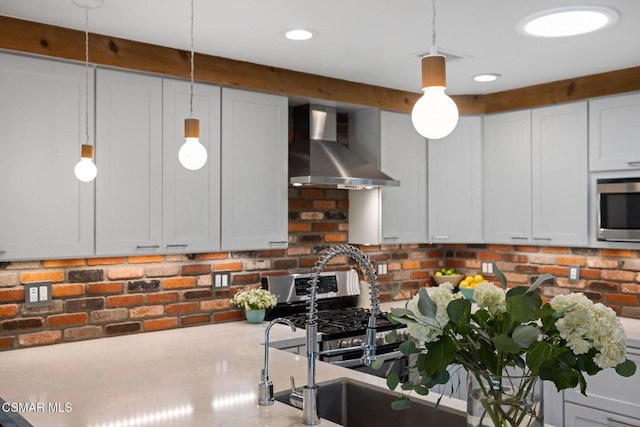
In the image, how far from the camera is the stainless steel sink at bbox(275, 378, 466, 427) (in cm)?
216

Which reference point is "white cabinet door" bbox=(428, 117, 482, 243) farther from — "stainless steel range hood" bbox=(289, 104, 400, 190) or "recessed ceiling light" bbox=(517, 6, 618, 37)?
"recessed ceiling light" bbox=(517, 6, 618, 37)

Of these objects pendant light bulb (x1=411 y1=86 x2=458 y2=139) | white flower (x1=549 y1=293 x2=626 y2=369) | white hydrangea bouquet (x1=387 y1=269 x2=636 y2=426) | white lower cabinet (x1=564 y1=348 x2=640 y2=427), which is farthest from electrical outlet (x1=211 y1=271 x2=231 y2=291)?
white flower (x1=549 y1=293 x2=626 y2=369)

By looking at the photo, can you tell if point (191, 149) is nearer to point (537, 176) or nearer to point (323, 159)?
point (323, 159)

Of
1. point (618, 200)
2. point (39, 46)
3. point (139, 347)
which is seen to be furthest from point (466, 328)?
point (618, 200)

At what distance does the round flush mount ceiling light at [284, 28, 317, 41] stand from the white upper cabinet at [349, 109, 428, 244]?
1223 mm

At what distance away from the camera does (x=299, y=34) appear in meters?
2.99

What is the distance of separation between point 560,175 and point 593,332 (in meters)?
3.09

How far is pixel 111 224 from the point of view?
301 cm

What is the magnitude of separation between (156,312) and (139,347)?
0.47m

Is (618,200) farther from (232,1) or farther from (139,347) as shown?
(139,347)

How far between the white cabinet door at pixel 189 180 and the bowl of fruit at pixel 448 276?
2.05m

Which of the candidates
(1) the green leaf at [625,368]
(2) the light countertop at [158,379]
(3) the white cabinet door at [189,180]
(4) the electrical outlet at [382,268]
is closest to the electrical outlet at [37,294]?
(2) the light countertop at [158,379]

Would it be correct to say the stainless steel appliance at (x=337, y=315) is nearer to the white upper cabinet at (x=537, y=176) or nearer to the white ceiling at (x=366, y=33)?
the white upper cabinet at (x=537, y=176)

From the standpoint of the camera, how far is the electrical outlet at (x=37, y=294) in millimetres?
2965
